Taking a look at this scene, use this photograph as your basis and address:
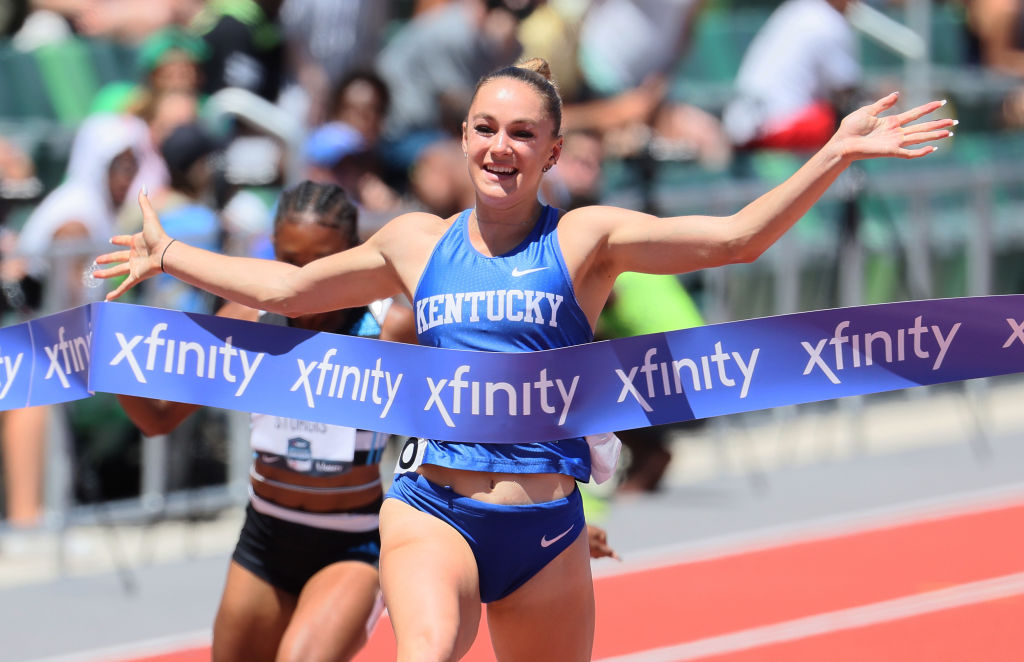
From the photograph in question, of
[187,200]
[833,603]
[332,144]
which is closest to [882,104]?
[833,603]

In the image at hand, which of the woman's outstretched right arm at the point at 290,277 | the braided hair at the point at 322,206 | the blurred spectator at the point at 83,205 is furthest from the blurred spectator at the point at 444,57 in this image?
the woman's outstretched right arm at the point at 290,277

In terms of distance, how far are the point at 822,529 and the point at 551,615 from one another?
4.92 m

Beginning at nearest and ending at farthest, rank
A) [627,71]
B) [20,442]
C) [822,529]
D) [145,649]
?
[145,649] → [20,442] → [822,529] → [627,71]

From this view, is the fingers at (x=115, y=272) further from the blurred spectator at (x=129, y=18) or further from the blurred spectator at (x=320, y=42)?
the blurred spectator at (x=129, y=18)

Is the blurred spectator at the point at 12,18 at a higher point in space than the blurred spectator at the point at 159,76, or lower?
higher

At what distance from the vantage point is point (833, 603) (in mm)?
7625

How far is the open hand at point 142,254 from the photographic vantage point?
15.5ft

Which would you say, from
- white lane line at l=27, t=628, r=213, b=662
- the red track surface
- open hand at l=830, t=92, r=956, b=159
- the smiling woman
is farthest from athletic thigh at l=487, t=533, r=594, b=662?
white lane line at l=27, t=628, r=213, b=662

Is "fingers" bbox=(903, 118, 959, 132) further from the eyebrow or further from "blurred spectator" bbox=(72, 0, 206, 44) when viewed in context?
"blurred spectator" bbox=(72, 0, 206, 44)

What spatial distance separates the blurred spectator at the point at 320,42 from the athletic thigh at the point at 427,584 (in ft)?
20.7

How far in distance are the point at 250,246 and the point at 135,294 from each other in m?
0.68

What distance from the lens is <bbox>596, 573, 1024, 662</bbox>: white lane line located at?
696cm

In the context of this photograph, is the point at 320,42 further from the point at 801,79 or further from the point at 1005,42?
the point at 1005,42

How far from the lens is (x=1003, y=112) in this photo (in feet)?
44.8
